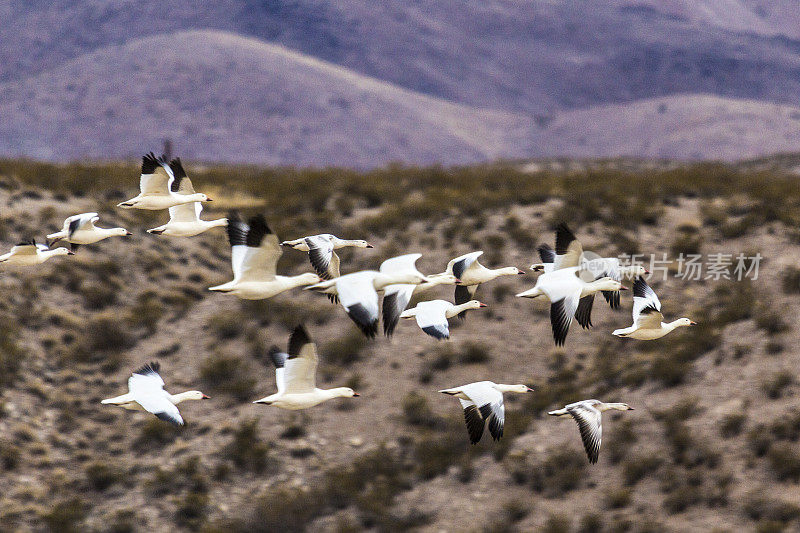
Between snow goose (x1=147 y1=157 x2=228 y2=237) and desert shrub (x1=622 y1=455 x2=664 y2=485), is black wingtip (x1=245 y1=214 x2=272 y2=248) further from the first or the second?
desert shrub (x1=622 y1=455 x2=664 y2=485)

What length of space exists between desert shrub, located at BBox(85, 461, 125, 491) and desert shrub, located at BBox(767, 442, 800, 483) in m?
12.0

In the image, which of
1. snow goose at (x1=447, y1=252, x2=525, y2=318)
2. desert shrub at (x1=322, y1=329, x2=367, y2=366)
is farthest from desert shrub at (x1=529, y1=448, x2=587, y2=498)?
snow goose at (x1=447, y1=252, x2=525, y2=318)

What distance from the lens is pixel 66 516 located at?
18.8m

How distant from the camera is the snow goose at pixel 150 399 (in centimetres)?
1147

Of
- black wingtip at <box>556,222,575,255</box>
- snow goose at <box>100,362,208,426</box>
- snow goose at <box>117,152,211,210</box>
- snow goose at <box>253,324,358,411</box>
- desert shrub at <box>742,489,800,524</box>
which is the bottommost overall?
desert shrub at <box>742,489,800,524</box>

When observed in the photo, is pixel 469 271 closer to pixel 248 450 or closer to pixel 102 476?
pixel 248 450

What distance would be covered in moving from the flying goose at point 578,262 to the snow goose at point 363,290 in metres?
2.00

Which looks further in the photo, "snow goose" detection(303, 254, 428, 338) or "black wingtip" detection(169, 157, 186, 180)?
"black wingtip" detection(169, 157, 186, 180)

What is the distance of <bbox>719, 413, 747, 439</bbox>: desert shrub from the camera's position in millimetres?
18328

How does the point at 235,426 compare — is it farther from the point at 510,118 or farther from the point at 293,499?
the point at 510,118

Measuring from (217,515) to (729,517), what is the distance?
8994 millimetres

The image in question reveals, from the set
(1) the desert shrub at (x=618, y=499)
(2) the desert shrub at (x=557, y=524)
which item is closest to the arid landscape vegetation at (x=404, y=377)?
(1) the desert shrub at (x=618, y=499)

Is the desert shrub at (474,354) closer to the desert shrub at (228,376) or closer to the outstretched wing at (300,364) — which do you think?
the desert shrub at (228,376)

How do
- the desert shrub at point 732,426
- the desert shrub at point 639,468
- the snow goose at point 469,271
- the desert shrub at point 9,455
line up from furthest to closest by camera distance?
1. the desert shrub at point 9,455
2. the desert shrub at point 732,426
3. the desert shrub at point 639,468
4. the snow goose at point 469,271
